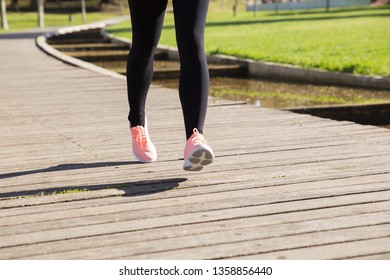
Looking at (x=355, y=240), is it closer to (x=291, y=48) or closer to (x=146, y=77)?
(x=146, y=77)

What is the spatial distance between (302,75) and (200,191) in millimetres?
7902

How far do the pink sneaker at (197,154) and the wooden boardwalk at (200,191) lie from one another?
10 cm

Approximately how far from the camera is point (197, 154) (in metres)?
3.63

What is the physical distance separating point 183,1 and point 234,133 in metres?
1.79

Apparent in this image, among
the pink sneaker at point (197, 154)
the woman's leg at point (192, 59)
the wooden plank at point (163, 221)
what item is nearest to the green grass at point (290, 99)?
the woman's leg at point (192, 59)

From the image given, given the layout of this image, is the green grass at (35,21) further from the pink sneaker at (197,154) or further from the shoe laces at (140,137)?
the pink sneaker at (197,154)

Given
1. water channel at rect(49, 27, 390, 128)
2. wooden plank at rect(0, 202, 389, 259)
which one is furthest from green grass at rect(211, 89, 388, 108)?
wooden plank at rect(0, 202, 389, 259)

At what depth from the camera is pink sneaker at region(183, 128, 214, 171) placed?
3.62 m

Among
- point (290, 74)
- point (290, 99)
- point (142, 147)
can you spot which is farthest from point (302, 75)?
point (142, 147)

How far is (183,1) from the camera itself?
371 cm

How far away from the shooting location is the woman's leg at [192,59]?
3.73 meters

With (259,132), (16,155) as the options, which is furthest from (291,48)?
(16,155)

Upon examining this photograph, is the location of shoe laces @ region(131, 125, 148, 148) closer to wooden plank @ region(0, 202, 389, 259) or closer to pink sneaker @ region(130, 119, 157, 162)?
pink sneaker @ region(130, 119, 157, 162)

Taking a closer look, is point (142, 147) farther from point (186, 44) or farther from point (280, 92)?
point (280, 92)
